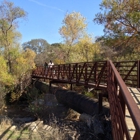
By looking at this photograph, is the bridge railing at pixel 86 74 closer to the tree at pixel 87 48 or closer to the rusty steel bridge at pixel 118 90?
the rusty steel bridge at pixel 118 90

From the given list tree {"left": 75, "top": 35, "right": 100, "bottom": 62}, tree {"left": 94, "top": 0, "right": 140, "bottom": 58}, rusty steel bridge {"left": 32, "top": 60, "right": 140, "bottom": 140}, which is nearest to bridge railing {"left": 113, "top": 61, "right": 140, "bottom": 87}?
rusty steel bridge {"left": 32, "top": 60, "right": 140, "bottom": 140}

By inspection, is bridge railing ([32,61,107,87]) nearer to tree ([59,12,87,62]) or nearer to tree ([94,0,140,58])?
tree ([94,0,140,58])

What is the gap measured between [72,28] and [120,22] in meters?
15.7

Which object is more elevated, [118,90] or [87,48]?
[87,48]

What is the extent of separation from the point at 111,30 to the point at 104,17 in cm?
117

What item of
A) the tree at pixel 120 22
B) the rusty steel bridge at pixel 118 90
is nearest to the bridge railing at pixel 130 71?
the rusty steel bridge at pixel 118 90

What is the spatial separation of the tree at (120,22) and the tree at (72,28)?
1399 cm

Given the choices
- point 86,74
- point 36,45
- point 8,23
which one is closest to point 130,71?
point 86,74

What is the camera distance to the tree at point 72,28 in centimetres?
3052

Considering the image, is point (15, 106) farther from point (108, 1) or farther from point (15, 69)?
point (108, 1)

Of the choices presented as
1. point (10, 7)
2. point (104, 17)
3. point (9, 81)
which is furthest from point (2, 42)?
point (104, 17)

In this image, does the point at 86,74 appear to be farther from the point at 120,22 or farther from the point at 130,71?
the point at 120,22

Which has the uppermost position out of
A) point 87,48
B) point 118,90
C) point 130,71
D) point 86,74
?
point 87,48

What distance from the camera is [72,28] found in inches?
1206
